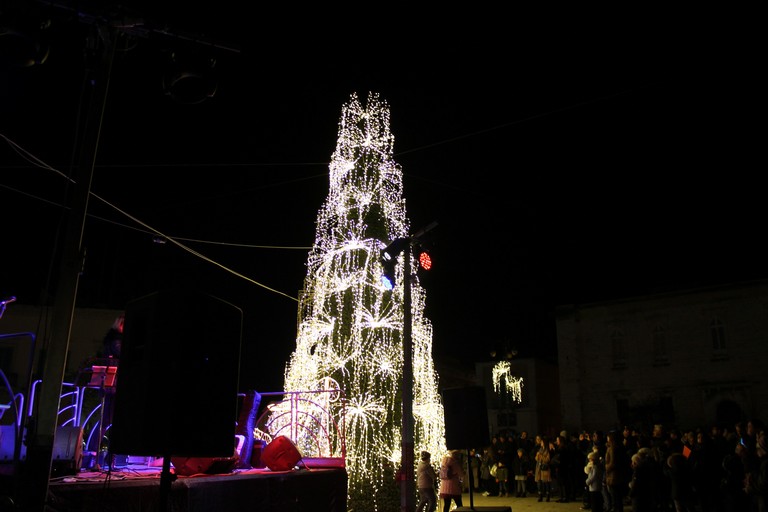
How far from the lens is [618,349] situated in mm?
31875

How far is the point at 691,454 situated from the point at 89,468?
11378 millimetres

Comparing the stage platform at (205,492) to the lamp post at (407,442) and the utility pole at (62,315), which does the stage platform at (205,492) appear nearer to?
the utility pole at (62,315)

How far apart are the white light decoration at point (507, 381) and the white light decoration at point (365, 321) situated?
23773 mm

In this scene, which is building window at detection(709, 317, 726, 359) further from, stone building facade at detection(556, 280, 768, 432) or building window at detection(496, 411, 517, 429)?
building window at detection(496, 411, 517, 429)

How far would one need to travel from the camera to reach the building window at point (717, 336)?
94.4ft

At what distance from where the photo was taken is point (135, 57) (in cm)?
880

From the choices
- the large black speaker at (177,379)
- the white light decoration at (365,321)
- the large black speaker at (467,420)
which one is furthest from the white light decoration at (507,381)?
the large black speaker at (177,379)

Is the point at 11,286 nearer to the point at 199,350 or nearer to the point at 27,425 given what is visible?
the point at 27,425

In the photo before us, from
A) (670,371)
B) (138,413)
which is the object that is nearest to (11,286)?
(138,413)

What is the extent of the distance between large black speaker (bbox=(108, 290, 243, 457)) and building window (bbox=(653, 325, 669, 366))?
30.2 metres

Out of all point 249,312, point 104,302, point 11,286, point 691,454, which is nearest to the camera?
point 691,454

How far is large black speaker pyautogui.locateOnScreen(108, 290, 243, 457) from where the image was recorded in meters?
4.38

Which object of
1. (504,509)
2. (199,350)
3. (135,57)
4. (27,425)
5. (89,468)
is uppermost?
(135,57)

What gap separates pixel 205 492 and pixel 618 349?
97.7 ft
